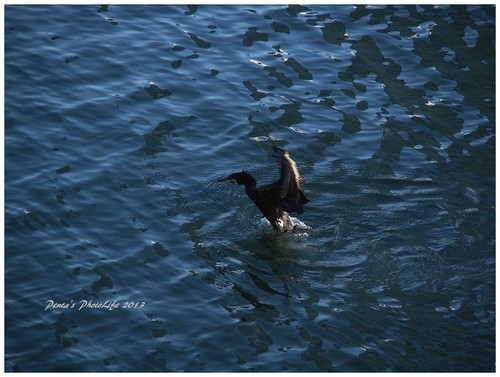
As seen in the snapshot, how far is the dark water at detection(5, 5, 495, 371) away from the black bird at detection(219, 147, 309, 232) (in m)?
0.31

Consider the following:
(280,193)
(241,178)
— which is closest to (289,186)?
(280,193)

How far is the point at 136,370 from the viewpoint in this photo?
9266mm

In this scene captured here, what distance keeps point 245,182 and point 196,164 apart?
4.37 feet

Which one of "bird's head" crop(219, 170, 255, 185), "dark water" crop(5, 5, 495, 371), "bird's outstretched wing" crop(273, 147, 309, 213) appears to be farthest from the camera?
"bird's head" crop(219, 170, 255, 185)

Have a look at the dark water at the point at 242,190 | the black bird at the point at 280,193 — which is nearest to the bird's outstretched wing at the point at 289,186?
the black bird at the point at 280,193

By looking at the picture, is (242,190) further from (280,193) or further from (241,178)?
(280,193)

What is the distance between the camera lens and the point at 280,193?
11.9 meters

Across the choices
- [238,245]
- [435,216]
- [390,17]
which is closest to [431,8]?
[390,17]

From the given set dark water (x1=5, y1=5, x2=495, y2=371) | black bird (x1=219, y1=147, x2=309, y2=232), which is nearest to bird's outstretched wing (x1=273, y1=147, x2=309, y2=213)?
black bird (x1=219, y1=147, x2=309, y2=232)

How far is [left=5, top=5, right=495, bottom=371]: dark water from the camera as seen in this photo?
986 cm

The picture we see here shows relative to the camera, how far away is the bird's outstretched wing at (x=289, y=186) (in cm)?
1154

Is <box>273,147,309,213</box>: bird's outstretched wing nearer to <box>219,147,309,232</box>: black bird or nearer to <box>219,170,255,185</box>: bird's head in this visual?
<box>219,147,309,232</box>: black bird

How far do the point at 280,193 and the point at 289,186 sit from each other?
24 cm

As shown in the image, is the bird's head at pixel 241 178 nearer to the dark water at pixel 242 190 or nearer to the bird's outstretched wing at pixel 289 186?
the dark water at pixel 242 190
